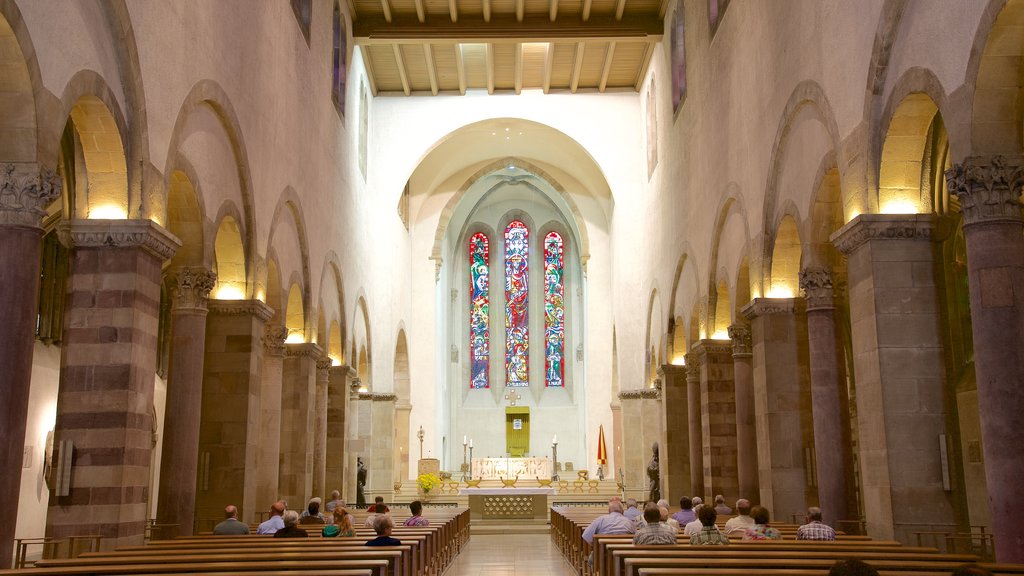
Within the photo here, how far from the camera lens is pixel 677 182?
2284 centimetres

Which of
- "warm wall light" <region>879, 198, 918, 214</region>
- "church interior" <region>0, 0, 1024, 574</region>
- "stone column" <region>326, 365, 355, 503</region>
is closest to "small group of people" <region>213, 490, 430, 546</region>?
"church interior" <region>0, 0, 1024, 574</region>

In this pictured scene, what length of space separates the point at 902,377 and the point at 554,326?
32771 mm

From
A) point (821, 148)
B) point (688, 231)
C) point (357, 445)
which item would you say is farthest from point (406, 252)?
point (821, 148)

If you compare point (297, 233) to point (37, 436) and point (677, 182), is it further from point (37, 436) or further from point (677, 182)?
point (677, 182)

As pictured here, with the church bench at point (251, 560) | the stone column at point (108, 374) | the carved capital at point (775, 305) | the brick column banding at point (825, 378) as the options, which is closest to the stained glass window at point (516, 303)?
the carved capital at point (775, 305)

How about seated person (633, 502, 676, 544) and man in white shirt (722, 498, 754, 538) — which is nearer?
seated person (633, 502, 676, 544)

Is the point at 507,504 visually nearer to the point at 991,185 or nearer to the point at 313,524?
the point at 313,524

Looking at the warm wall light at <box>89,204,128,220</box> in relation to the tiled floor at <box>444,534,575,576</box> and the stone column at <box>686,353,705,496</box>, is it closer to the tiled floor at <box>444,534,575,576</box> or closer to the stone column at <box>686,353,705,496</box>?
the tiled floor at <box>444,534,575,576</box>

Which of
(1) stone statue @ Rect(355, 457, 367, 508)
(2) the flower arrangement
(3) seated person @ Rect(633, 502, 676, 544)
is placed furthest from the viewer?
(2) the flower arrangement

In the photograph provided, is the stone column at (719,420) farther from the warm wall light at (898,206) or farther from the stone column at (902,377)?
the warm wall light at (898,206)

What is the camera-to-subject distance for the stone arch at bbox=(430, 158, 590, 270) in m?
34.7

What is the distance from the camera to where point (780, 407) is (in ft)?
47.8

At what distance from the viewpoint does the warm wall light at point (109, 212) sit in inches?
416

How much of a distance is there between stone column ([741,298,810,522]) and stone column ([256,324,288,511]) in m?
8.22
